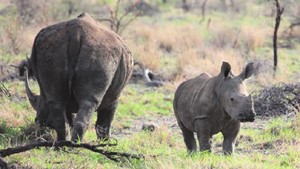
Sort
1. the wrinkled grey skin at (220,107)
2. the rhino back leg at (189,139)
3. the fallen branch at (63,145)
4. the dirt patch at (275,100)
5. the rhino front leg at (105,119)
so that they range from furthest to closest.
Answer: the dirt patch at (275,100), the rhino front leg at (105,119), the rhino back leg at (189,139), the wrinkled grey skin at (220,107), the fallen branch at (63,145)

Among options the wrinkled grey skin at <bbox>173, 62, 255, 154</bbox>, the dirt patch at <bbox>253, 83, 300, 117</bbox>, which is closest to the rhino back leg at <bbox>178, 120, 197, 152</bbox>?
the wrinkled grey skin at <bbox>173, 62, 255, 154</bbox>

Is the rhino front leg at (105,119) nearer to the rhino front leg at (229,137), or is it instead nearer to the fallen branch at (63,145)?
the rhino front leg at (229,137)

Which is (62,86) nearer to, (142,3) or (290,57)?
(290,57)

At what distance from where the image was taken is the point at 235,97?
28.1 ft

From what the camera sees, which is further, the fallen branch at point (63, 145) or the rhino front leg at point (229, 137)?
the rhino front leg at point (229, 137)

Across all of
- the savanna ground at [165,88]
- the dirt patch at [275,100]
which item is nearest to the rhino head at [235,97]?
the savanna ground at [165,88]

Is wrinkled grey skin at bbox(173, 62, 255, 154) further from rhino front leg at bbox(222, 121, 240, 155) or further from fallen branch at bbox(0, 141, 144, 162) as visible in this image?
fallen branch at bbox(0, 141, 144, 162)

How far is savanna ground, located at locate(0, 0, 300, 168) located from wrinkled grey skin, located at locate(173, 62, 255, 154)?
37 cm

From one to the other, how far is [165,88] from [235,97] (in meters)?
8.39

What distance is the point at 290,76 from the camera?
1844 centimetres

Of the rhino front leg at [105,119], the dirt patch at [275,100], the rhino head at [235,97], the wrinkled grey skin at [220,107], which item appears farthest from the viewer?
the dirt patch at [275,100]

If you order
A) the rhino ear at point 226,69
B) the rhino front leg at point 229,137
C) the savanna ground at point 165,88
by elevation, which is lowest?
the savanna ground at point 165,88

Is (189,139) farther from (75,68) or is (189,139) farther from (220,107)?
(75,68)

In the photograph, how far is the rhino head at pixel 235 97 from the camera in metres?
8.33
